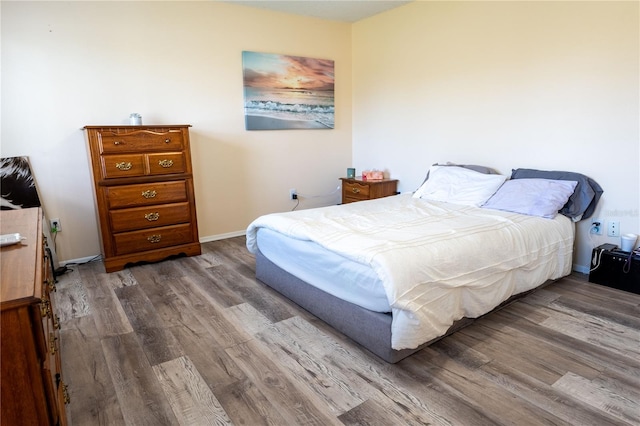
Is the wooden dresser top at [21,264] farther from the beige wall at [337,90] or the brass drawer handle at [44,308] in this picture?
the beige wall at [337,90]

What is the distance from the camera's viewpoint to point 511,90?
3307 mm

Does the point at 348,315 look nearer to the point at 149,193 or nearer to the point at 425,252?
the point at 425,252

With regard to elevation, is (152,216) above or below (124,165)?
below

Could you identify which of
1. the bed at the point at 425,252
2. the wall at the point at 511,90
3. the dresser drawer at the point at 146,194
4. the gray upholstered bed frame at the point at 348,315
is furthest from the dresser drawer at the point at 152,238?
the wall at the point at 511,90

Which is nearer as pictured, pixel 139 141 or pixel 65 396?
pixel 65 396

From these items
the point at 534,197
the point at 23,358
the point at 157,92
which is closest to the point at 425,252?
the point at 534,197

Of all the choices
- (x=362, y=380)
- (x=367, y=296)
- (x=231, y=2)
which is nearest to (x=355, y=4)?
(x=231, y=2)

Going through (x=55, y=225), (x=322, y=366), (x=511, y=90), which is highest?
(x=511, y=90)

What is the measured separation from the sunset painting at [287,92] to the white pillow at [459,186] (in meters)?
1.76

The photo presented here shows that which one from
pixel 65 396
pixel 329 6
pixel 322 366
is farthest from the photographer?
pixel 329 6

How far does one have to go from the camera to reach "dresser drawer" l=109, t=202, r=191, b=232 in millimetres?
3217

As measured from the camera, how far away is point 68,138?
3293 millimetres

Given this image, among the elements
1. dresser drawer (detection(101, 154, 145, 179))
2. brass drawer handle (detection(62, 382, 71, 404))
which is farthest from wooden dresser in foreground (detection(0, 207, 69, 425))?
dresser drawer (detection(101, 154, 145, 179))

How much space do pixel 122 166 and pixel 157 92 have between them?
0.92 meters
